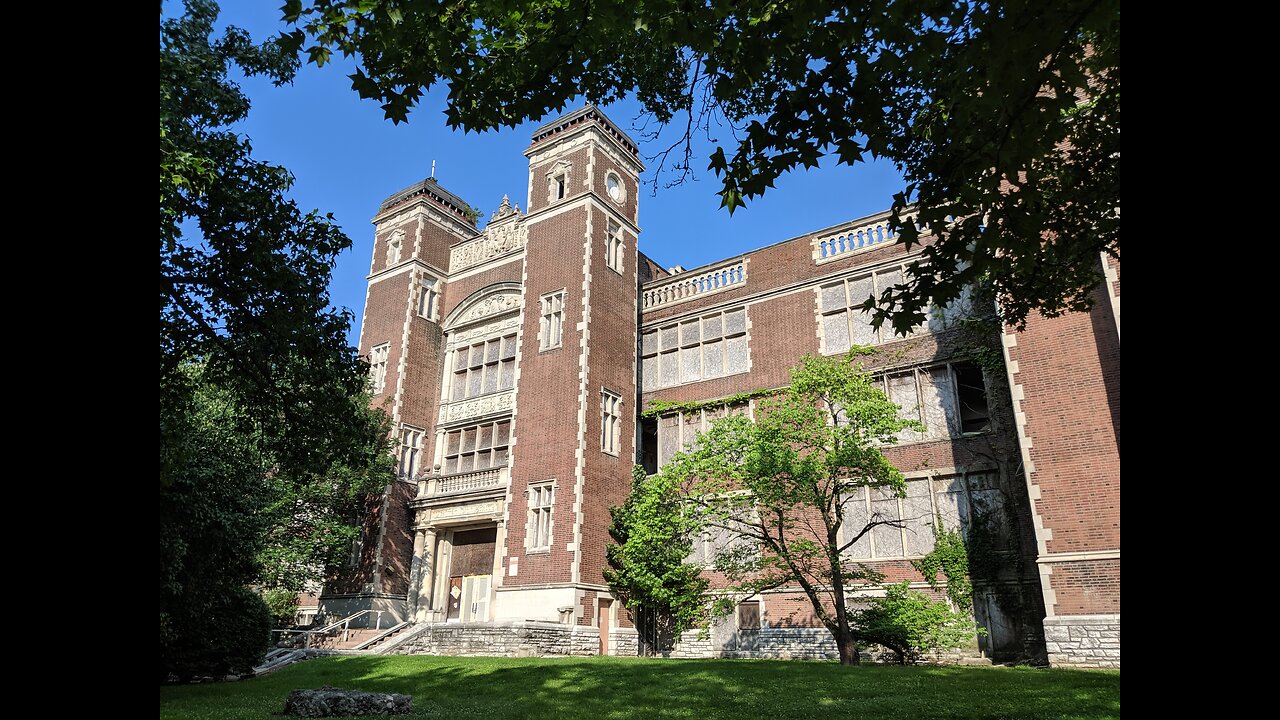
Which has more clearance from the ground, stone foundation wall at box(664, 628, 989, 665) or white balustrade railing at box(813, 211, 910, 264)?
white balustrade railing at box(813, 211, 910, 264)

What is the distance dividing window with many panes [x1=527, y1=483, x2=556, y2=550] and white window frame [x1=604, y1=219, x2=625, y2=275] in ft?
25.5

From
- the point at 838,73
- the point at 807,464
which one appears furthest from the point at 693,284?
the point at 838,73

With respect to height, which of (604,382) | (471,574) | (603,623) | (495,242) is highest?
(495,242)

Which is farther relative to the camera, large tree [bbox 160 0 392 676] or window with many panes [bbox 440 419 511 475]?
window with many panes [bbox 440 419 511 475]

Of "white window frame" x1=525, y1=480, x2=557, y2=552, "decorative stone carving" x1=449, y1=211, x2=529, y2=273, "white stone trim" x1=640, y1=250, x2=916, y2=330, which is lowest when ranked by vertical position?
"white window frame" x1=525, y1=480, x2=557, y2=552

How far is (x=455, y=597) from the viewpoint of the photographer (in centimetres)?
2569

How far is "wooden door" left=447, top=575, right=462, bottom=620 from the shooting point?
25484 mm

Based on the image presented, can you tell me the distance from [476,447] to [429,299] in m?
6.87

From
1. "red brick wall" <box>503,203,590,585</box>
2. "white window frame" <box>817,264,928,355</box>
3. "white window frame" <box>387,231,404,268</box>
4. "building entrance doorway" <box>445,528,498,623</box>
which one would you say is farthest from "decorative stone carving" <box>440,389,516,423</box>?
"white window frame" <box>817,264,928,355</box>

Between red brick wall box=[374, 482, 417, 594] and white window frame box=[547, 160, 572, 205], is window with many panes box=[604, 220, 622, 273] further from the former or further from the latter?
red brick wall box=[374, 482, 417, 594]

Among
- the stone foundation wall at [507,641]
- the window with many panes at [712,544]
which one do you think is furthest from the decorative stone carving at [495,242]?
the stone foundation wall at [507,641]

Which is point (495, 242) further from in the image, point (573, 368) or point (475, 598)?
point (475, 598)

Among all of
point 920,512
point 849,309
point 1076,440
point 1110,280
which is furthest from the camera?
point 849,309

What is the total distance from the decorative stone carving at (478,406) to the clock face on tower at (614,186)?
771 cm
